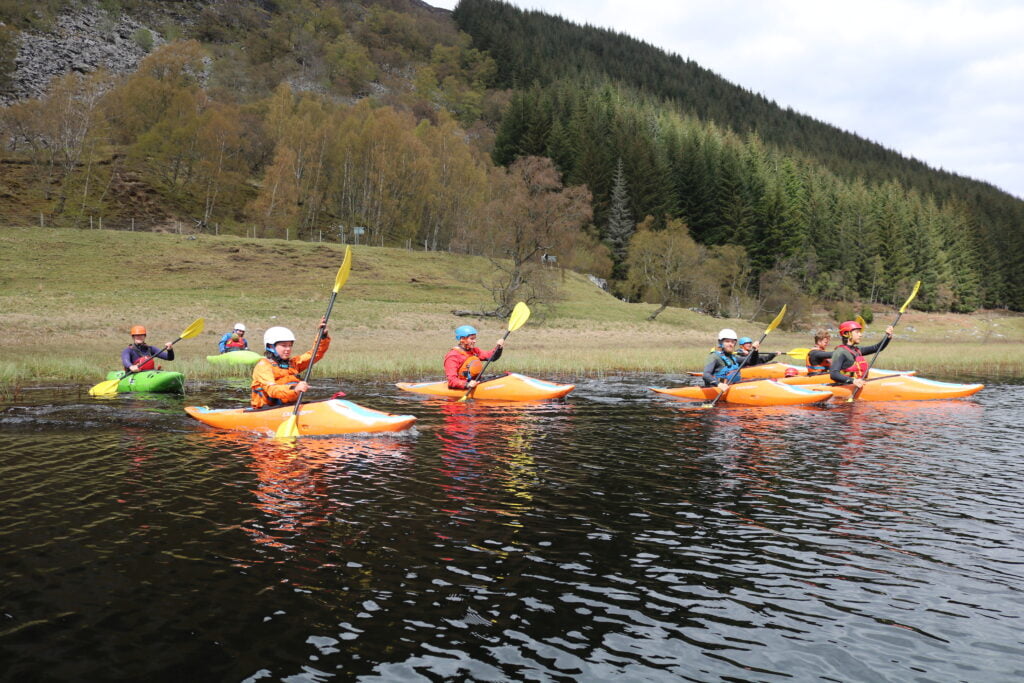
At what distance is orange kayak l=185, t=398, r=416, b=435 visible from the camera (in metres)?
12.3

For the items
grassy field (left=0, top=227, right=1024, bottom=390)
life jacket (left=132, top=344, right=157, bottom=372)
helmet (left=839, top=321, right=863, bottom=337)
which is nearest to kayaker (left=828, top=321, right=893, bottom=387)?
helmet (left=839, top=321, right=863, bottom=337)

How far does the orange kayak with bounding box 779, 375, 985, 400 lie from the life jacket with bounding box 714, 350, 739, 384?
6.59ft

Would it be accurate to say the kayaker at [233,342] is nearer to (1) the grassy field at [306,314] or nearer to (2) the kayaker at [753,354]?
(1) the grassy field at [306,314]

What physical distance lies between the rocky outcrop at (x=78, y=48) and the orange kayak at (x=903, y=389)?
402ft

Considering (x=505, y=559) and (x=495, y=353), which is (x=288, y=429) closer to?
(x=495, y=353)

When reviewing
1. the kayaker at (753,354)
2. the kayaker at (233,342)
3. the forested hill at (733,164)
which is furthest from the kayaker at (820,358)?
the forested hill at (733,164)

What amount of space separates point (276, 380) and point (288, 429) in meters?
1.24

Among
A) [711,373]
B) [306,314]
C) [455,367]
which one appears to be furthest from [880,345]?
[306,314]

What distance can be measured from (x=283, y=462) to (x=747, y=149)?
102m

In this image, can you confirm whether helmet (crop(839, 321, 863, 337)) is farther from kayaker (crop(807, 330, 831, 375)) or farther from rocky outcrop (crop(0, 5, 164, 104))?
rocky outcrop (crop(0, 5, 164, 104))

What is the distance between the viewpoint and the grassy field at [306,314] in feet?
82.6

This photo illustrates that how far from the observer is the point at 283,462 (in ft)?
34.2

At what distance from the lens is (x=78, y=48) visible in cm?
13000

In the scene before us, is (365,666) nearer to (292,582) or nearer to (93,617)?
(292,582)
